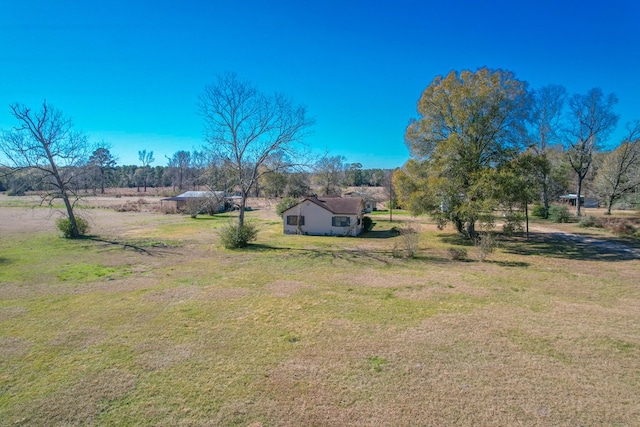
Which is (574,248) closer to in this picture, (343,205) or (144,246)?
(343,205)

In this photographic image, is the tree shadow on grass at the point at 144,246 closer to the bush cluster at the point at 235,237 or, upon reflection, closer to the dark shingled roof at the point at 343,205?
the bush cluster at the point at 235,237

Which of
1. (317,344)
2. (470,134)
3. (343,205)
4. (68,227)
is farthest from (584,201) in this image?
(68,227)

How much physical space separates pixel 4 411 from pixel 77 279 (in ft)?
29.6

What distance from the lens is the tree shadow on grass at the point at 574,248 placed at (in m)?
18.0

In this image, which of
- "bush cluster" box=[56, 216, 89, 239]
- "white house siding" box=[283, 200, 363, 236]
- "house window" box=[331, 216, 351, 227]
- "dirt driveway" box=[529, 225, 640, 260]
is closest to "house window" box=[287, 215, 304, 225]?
"white house siding" box=[283, 200, 363, 236]

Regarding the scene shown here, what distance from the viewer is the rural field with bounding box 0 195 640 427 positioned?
5145mm

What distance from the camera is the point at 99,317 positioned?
889 centimetres

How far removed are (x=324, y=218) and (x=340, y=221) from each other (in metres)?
1.44

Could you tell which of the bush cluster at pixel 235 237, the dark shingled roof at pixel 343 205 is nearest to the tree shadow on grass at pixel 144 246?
the bush cluster at pixel 235 237

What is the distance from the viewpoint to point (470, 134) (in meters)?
23.0

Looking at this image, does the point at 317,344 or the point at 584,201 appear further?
the point at 584,201

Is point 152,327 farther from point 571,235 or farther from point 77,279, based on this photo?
point 571,235

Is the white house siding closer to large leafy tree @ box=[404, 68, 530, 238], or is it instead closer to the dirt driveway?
large leafy tree @ box=[404, 68, 530, 238]

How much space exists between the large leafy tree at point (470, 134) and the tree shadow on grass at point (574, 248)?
3.61 m
